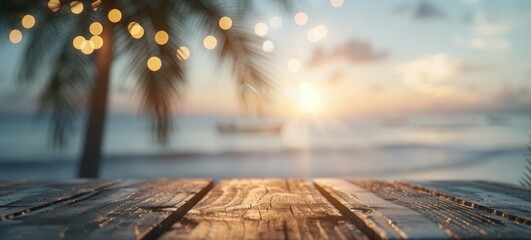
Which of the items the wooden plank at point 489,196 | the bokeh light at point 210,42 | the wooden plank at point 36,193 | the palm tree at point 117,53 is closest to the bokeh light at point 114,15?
the palm tree at point 117,53

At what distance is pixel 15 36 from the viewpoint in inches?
193

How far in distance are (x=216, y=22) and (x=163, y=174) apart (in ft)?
42.7

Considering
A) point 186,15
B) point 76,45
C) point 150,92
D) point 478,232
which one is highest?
point 186,15

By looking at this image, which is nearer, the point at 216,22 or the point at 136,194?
the point at 136,194

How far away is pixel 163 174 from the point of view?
1731 centimetres

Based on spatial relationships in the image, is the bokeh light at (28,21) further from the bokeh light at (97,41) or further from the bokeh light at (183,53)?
the bokeh light at (183,53)

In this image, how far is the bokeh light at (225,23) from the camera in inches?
193

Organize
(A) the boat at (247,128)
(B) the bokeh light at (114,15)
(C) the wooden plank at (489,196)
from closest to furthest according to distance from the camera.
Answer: (C) the wooden plank at (489,196)
(B) the bokeh light at (114,15)
(A) the boat at (247,128)

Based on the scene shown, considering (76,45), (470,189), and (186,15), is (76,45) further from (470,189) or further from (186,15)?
(470,189)

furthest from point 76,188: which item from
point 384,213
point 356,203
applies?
point 384,213

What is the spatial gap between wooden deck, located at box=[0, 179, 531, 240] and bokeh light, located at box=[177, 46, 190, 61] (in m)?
2.48

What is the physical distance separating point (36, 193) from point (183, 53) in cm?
278

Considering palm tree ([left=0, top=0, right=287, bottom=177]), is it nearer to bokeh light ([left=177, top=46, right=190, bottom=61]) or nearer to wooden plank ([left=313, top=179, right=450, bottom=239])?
bokeh light ([left=177, top=46, right=190, bottom=61])

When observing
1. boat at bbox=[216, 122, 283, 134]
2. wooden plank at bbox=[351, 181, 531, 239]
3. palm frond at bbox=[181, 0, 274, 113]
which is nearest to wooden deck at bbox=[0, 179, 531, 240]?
wooden plank at bbox=[351, 181, 531, 239]
